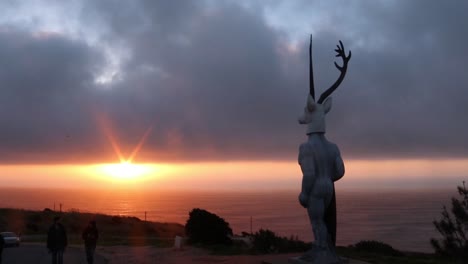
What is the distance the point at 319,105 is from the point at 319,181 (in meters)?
1.84

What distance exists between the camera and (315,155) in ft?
40.9

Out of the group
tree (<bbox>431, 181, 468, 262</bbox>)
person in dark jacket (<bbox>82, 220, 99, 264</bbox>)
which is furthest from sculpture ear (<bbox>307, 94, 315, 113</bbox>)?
tree (<bbox>431, 181, 468, 262</bbox>)

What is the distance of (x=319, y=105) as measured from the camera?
1296 cm

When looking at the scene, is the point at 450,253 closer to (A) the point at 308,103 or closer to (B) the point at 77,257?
(A) the point at 308,103

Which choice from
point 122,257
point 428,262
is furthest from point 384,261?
point 122,257

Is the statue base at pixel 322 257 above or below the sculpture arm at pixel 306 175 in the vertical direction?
below

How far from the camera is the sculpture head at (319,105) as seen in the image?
42.2 feet

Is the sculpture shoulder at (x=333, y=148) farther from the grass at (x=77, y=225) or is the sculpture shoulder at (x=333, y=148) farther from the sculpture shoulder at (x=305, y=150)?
the grass at (x=77, y=225)

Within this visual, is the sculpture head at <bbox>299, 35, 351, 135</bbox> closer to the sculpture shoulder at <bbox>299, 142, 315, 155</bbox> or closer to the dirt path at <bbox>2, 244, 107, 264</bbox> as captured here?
the sculpture shoulder at <bbox>299, 142, 315, 155</bbox>

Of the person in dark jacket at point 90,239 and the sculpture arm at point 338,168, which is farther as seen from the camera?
the person in dark jacket at point 90,239

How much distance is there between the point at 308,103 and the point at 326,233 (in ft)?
9.86

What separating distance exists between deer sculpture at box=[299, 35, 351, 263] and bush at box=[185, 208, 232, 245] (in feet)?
31.9

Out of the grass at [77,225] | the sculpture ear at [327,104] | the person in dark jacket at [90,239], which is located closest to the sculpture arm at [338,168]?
the sculpture ear at [327,104]

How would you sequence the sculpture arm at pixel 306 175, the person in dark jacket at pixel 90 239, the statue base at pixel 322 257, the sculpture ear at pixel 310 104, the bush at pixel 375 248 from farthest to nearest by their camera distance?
the bush at pixel 375 248
the person in dark jacket at pixel 90 239
the sculpture ear at pixel 310 104
the sculpture arm at pixel 306 175
the statue base at pixel 322 257
